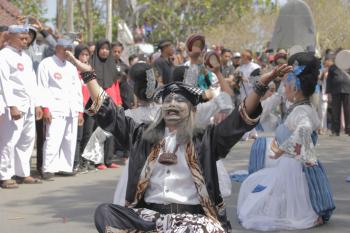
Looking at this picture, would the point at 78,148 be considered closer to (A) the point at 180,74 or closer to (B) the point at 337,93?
(A) the point at 180,74

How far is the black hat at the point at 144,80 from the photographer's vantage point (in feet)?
22.6

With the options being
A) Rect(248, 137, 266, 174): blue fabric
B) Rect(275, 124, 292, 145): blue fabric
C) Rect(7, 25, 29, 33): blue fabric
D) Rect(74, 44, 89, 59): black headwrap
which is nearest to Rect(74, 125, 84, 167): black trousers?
Rect(74, 44, 89, 59): black headwrap

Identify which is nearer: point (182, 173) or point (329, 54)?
point (182, 173)

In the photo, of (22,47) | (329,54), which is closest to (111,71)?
(22,47)

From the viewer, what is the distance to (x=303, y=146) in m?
7.04

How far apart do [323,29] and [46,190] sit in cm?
3660

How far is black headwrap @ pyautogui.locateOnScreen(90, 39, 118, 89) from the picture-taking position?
11.5m

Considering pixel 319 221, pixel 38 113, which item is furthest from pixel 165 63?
pixel 319 221

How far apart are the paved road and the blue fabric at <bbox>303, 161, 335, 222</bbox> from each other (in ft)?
0.65

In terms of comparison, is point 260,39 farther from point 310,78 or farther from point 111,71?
point 310,78

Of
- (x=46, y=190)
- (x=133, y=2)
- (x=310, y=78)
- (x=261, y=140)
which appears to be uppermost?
(x=133, y=2)

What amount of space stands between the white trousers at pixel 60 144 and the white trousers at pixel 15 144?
0.55 metres

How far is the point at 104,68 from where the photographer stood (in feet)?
37.9

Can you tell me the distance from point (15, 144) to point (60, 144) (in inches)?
41.5
